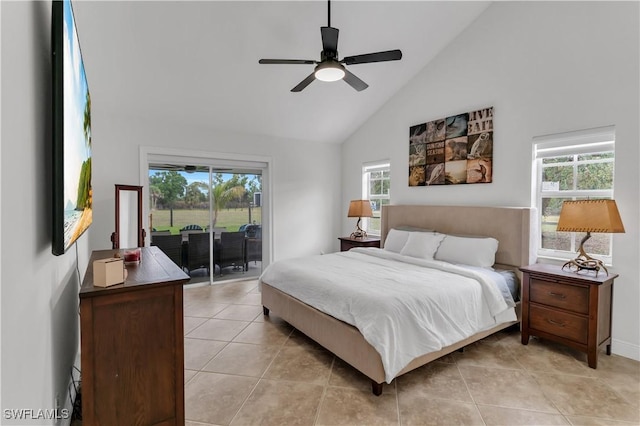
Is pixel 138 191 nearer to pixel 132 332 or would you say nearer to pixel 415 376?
pixel 132 332

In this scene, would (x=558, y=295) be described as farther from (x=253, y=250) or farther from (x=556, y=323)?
(x=253, y=250)

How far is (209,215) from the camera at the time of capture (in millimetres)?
4875

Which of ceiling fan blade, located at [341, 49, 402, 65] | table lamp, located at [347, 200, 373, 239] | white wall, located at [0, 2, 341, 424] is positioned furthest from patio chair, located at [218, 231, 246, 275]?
ceiling fan blade, located at [341, 49, 402, 65]

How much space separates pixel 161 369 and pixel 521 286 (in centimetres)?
318

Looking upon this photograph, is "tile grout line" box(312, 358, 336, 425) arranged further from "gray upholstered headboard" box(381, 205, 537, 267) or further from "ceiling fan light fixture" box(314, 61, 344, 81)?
"ceiling fan light fixture" box(314, 61, 344, 81)

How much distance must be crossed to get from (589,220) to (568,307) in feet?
2.48

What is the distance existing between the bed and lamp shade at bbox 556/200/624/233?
1.91 feet

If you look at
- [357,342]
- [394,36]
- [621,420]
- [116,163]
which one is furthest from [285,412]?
[394,36]

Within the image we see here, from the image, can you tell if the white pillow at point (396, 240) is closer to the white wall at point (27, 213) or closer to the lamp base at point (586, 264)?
the lamp base at point (586, 264)

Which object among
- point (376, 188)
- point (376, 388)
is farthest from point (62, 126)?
point (376, 188)

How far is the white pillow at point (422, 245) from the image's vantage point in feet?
12.4

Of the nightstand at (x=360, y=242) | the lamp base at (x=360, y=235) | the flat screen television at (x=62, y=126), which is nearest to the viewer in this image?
the flat screen television at (x=62, y=126)

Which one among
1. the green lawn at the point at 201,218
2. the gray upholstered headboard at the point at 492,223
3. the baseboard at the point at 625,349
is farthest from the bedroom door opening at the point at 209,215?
the baseboard at the point at 625,349

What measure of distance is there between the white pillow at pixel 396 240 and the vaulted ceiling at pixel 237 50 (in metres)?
2.15
